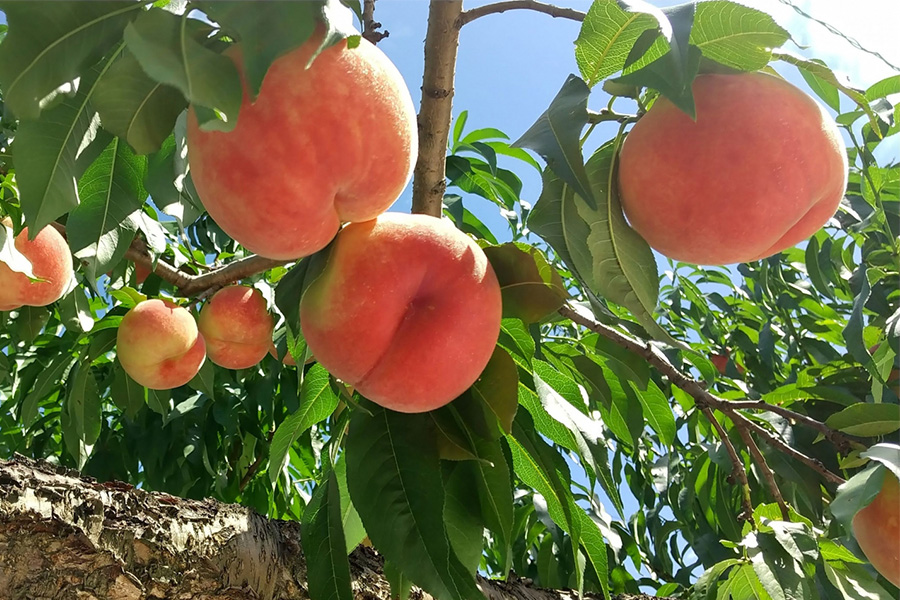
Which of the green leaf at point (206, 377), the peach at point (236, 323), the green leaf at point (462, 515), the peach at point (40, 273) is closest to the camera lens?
the green leaf at point (462, 515)

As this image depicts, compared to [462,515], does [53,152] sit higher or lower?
higher

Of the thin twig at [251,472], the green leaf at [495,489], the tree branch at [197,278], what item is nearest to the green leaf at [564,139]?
the green leaf at [495,489]

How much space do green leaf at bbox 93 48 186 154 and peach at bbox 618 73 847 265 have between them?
44cm

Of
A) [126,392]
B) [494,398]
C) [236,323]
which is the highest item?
[494,398]

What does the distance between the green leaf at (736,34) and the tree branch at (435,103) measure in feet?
0.85

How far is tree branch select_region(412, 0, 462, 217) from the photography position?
2.54 feet

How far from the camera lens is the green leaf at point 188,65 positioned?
48cm

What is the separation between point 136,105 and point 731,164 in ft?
1.79

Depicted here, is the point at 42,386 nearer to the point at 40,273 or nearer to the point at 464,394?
the point at 40,273

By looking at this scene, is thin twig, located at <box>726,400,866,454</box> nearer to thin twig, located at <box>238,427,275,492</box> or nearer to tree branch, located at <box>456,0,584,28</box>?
tree branch, located at <box>456,0,584,28</box>

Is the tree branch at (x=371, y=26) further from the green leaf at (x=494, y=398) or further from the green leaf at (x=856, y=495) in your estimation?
the green leaf at (x=856, y=495)

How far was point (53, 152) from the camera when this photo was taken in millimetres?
704

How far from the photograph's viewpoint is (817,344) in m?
2.08

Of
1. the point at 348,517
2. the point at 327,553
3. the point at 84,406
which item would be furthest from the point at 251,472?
the point at 327,553
